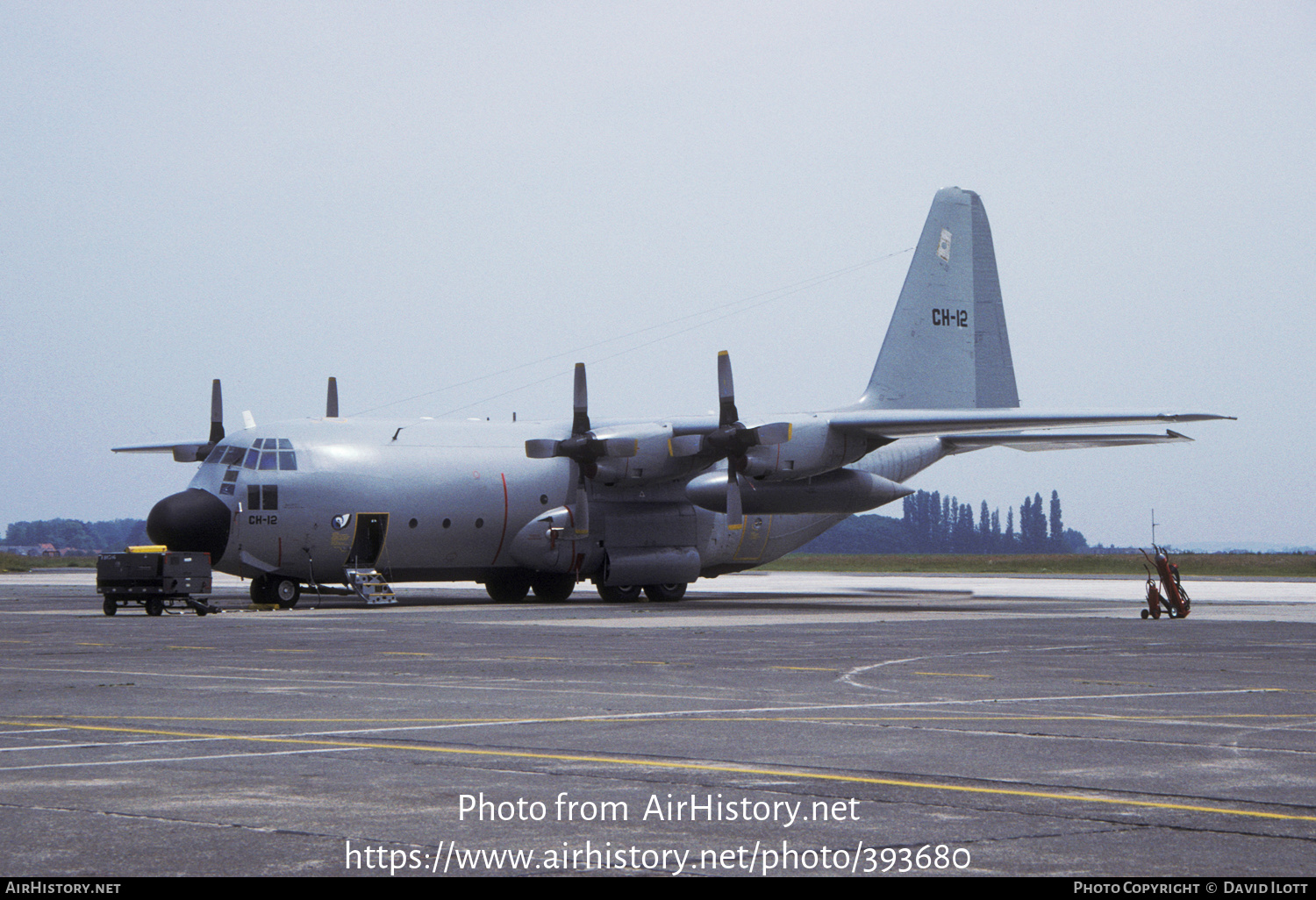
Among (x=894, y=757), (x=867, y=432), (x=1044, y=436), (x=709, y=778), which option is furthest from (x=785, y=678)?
(x=1044, y=436)

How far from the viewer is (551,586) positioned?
38219 mm

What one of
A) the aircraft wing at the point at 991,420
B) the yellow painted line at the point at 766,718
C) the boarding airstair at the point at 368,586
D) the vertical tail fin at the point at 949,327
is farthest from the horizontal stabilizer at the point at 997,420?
the yellow painted line at the point at 766,718

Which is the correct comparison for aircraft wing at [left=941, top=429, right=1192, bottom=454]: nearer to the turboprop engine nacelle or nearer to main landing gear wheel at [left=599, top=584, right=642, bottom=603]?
the turboprop engine nacelle

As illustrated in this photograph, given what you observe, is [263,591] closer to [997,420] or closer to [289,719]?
[997,420]

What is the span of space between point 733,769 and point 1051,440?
31.3 meters

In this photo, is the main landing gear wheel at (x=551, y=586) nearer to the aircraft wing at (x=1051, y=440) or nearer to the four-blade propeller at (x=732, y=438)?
the four-blade propeller at (x=732, y=438)

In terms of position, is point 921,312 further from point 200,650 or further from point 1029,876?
point 1029,876

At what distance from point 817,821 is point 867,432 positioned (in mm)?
28139

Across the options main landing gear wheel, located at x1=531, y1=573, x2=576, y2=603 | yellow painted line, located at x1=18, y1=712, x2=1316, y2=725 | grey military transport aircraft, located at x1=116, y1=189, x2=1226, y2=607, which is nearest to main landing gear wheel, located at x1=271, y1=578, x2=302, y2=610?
grey military transport aircraft, located at x1=116, y1=189, x2=1226, y2=607

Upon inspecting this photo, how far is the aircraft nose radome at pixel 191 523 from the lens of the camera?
32219 millimetres

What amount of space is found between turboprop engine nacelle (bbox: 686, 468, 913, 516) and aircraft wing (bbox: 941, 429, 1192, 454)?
3.58 metres

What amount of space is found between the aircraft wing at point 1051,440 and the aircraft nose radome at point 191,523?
1917 cm

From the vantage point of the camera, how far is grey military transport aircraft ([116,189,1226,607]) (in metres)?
33.5

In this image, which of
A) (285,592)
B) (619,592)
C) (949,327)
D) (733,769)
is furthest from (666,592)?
(733,769)
